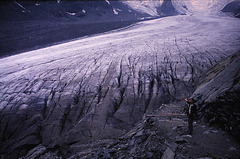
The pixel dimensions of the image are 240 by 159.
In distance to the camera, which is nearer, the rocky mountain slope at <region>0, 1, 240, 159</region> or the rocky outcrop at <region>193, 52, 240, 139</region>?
the rocky outcrop at <region>193, 52, 240, 139</region>

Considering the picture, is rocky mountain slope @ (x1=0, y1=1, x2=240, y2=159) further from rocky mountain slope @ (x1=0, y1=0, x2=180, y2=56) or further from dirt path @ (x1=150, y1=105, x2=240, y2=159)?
rocky mountain slope @ (x1=0, y1=0, x2=180, y2=56)

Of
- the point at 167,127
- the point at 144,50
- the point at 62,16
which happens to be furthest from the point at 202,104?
the point at 62,16

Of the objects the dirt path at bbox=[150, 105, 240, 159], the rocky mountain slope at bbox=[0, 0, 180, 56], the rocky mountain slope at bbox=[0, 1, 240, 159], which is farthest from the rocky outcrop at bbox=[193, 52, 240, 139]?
the rocky mountain slope at bbox=[0, 0, 180, 56]

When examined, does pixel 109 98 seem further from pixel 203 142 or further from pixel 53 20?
pixel 53 20

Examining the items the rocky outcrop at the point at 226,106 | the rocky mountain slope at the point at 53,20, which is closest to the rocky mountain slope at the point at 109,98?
the rocky outcrop at the point at 226,106

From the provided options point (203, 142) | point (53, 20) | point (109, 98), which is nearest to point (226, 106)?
point (203, 142)

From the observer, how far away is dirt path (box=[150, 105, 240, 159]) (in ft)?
9.20

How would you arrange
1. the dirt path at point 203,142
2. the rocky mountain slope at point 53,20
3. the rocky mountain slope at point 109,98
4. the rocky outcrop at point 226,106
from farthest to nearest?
the rocky mountain slope at point 53,20
the rocky mountain slope at point 109,98
the rocky outcrop at point 226,106
the dirt path at point 203,142

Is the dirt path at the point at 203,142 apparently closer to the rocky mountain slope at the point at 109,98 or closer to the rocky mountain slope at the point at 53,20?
the rocky mountain slope at the point at 109,98

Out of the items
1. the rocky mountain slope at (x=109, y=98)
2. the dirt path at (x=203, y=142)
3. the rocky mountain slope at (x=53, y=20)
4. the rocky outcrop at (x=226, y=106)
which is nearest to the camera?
the dirt path at (x=203, y=142)

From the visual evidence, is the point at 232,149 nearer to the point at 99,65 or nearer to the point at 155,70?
the point at 155,70

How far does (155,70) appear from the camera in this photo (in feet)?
27.0

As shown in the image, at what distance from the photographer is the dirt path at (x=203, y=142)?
9.20 ft

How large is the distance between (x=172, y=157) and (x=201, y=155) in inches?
23.1
